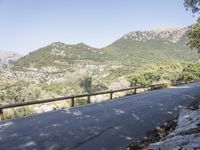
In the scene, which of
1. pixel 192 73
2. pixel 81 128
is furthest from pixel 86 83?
pixel 81 128

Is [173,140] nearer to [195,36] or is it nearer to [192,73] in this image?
[195,36]

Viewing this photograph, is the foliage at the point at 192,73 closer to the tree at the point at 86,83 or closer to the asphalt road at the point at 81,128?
the tree at the point at 86,83

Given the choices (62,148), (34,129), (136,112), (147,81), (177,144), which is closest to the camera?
(177,144)

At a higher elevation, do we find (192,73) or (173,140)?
(173,140)

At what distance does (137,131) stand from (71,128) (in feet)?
6.99

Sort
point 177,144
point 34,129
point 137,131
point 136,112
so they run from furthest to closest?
point 136,112
point 137,131
point 34,129
point 177,144

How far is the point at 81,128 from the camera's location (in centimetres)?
1113

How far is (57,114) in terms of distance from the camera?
14.3m

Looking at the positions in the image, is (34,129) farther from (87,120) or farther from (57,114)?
(57,114)

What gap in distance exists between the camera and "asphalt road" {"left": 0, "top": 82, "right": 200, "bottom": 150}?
8.91 meters

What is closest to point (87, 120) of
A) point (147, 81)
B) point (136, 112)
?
point (136, 112)

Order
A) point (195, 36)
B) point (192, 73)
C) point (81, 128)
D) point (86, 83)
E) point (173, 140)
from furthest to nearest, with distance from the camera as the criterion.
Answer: point (192, 73), point (86, 83), point (195, 36), point (81, 128), point (173, 140)

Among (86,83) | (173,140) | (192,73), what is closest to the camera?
(173,140)

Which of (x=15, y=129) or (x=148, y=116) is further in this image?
(x=148, y=116)
